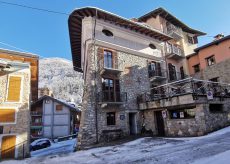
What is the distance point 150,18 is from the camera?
81.7 ft

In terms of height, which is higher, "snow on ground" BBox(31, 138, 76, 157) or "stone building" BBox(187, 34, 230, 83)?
"stone building" BBox(187, 34, 230, 83)

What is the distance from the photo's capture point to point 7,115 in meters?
12.7

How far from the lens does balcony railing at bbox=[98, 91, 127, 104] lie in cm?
1566

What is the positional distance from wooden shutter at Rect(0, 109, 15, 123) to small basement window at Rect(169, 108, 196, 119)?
1236cm

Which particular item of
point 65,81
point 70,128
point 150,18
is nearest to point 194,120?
point 150,18

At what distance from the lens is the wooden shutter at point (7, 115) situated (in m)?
12.5

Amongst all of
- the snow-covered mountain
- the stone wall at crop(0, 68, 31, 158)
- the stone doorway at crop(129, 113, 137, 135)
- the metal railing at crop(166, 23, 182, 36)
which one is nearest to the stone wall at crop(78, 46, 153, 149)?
the stone doorway at crop(129, 113, 137, 135)

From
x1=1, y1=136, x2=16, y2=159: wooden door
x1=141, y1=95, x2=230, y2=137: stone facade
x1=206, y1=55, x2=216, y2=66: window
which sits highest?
x1=206, y1=55, x2=216, y2=66: window

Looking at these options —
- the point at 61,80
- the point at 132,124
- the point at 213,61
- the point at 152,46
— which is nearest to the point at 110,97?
the point at 132,124

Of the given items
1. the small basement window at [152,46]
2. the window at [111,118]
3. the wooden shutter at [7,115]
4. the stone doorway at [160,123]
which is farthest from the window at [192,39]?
the wooden shutter at [7,115]

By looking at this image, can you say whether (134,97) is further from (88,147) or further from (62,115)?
(62,115)

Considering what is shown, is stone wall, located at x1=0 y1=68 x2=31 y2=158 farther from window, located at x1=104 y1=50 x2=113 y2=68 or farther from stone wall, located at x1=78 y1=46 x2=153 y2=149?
window, located at x1=104 y1=50 x2=113 y2=68

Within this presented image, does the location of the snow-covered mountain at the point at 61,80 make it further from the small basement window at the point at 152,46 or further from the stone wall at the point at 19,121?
the stone wall at the point at 19,121

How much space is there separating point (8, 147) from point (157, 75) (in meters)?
15.6
